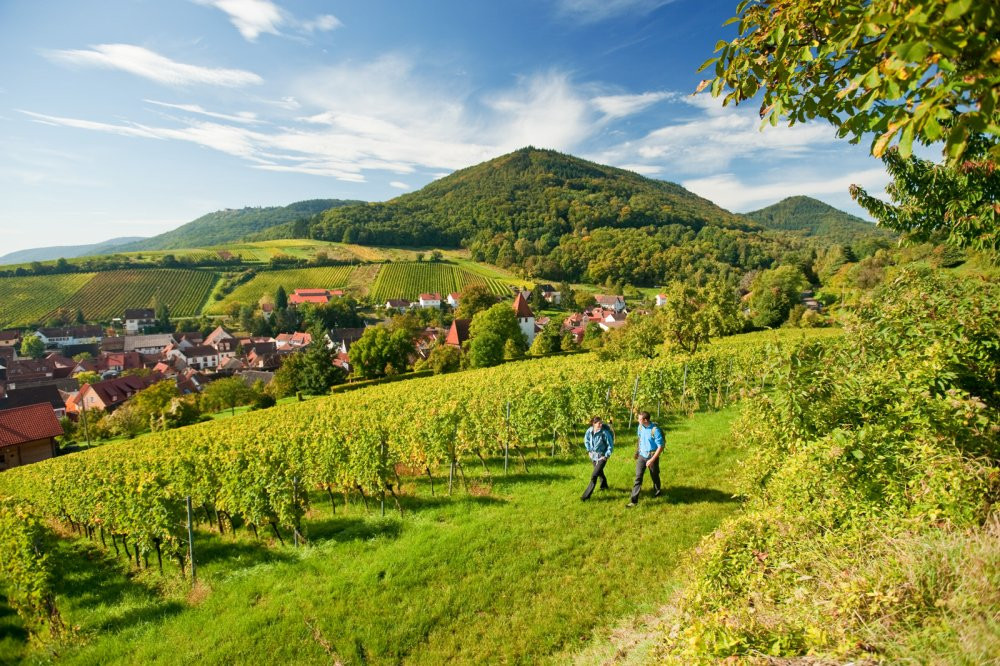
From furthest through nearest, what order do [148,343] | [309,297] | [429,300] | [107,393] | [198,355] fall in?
[429,300] < [309,297] < [148,343] < [198,355] < [107,393]

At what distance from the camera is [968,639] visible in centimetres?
204

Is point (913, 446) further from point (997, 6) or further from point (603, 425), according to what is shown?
point (603, 425)

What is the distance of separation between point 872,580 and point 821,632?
512mm

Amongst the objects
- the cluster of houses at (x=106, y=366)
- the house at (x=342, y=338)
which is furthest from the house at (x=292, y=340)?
the house at (x=342, y=338)

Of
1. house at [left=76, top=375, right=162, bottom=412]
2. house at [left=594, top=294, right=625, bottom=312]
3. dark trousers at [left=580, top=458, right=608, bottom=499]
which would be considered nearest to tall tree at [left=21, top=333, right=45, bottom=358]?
house at [left=76, top=375, right=162, bottom=412]

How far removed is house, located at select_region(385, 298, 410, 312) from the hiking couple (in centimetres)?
8392

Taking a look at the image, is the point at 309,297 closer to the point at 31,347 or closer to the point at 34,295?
the point at 31,347

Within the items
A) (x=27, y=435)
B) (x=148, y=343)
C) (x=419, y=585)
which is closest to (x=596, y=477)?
(x=419, y=585)

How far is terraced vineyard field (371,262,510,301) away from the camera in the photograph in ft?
336

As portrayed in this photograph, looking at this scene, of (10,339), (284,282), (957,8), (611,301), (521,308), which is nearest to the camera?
(957,8)

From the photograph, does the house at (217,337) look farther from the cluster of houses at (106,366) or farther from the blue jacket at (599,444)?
the blue jacket at (599,444)

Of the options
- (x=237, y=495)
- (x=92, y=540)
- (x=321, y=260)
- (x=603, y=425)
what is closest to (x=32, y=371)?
(x=321, y=260)

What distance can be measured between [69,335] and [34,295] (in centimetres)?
2106

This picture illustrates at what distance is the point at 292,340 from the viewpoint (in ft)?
259
